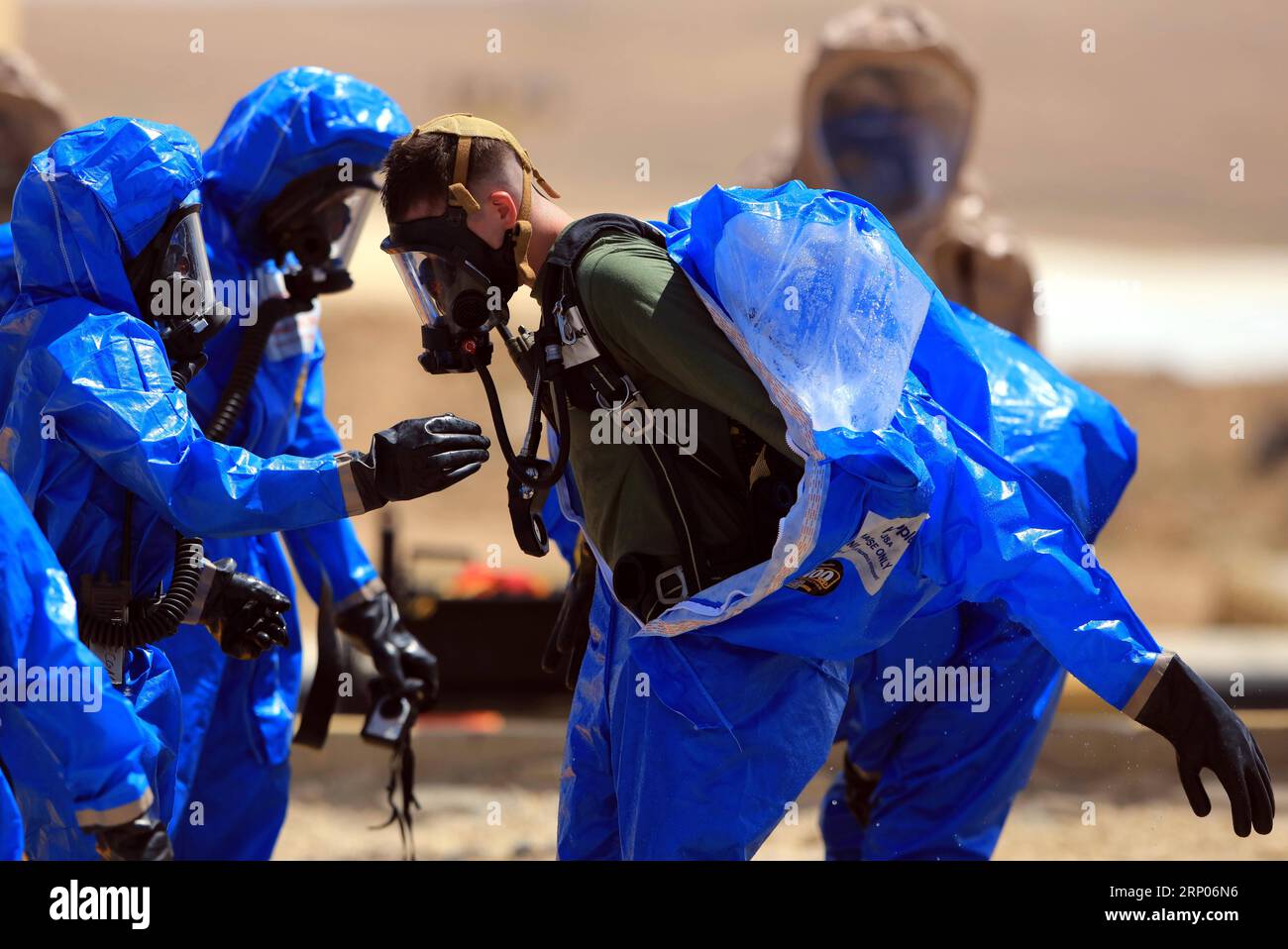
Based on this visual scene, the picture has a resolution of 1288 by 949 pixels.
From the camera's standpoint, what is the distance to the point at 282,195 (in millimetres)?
4434

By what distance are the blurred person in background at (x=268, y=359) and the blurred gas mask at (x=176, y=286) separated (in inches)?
20.1

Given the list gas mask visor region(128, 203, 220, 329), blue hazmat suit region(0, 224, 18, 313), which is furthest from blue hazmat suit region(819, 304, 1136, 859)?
blue hazmat suit region(0, 224, 18, 313)

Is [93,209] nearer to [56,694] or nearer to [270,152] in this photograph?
[270,152]

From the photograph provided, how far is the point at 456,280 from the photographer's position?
336 cm

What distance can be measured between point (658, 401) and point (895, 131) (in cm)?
557

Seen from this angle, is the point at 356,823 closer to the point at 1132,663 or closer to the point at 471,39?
the point at 1132,663

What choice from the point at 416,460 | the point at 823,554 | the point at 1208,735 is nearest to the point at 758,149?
the point at 416,460

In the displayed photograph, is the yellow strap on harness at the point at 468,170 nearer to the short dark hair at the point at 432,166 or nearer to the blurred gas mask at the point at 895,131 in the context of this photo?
the short dark hair at the point at 432,166

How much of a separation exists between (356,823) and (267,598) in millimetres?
2570

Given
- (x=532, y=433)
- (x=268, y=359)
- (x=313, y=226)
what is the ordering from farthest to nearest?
1. (x=313, y=226)
2. (x=268, y=359)
3. (x=532, y=433)

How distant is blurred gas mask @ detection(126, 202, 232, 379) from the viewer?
3684mm

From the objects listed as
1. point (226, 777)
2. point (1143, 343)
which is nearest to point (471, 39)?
point (1143, 343)

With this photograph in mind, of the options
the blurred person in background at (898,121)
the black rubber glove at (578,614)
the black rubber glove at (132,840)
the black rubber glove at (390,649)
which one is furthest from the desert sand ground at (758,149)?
the black rubber glove at (132,840)

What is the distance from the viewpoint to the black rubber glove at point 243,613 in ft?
12.8
